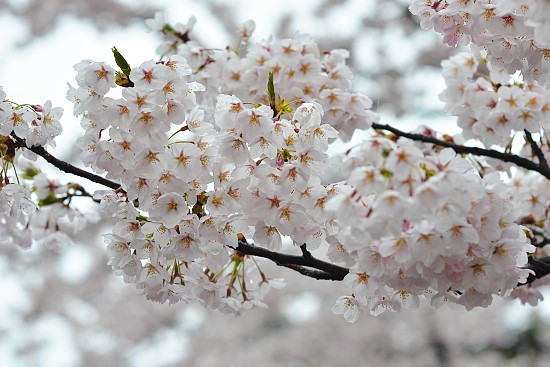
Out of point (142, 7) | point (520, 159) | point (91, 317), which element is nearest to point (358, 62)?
point (142, 7)

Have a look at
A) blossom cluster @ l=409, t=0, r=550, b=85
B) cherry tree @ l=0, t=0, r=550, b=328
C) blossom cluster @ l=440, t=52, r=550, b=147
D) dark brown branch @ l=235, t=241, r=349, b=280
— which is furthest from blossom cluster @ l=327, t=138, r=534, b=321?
blossom cluster @ l=440, t=52, r=550, b=147

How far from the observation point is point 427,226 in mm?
1018

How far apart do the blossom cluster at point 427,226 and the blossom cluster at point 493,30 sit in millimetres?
310

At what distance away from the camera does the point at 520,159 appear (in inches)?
65.4

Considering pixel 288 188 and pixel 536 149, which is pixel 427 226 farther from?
pixel 536 149

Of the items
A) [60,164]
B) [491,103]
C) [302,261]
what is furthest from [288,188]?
[491,103]

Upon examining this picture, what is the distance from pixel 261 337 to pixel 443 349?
Answer: 2.18 m

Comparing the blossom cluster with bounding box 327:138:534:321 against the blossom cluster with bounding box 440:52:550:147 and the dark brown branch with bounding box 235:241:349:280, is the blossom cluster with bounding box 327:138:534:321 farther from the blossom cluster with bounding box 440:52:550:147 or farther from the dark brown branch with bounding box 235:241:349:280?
the blossom cluster with bounding box 440:52:550:147

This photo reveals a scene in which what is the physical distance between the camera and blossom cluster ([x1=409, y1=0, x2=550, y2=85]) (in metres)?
1.28

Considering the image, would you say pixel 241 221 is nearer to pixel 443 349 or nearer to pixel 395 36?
pixel 395 36

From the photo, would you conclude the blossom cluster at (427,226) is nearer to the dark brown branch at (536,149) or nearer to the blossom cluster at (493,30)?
the blossom cluster at (493,30)

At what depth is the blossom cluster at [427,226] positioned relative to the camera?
3.21ft

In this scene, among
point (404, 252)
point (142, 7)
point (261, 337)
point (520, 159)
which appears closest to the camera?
point (404, 252)

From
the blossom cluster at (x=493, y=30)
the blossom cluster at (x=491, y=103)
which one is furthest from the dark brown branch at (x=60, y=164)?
the blossom cluster at (x=491, y=103)
